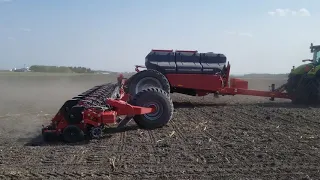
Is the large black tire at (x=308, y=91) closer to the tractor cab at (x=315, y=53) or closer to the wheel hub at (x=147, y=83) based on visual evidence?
the tractor cab at (x=315, y=53)

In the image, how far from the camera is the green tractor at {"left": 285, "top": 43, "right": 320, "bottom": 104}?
15.9 meters

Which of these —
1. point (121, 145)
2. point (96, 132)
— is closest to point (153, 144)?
point (121, 145)

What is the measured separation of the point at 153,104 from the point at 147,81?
5.29m

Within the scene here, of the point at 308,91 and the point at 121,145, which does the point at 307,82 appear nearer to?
the point at 308,91

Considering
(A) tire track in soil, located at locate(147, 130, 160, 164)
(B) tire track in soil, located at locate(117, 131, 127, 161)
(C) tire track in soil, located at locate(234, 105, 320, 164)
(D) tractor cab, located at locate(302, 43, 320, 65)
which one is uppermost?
(D) tractor cab, located at locate(302, 43, 320, 65)

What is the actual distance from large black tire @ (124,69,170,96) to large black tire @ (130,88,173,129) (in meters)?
4.91

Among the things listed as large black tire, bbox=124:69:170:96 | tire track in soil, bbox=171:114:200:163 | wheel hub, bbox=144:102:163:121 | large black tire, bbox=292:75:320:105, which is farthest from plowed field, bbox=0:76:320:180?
large black tire, bbox=292:75:320:105

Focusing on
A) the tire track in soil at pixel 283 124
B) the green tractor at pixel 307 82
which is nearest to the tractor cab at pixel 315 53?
the green tractor at pixel 307 82

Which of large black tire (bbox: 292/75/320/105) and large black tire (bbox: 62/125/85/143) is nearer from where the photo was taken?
large black tire (bbox: 62/125/85/143)

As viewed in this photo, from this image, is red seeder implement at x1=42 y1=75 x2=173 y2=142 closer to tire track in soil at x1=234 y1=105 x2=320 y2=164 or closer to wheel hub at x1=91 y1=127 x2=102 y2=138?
wheel hub at x1=91 y1=127 x2=102 y2=138

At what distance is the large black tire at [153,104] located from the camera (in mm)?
9312

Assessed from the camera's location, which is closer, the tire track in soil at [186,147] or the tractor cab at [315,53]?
the tire track in soil at [186,147]

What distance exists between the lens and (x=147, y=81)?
14602mm

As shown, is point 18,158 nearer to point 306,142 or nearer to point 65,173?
point 65,173
